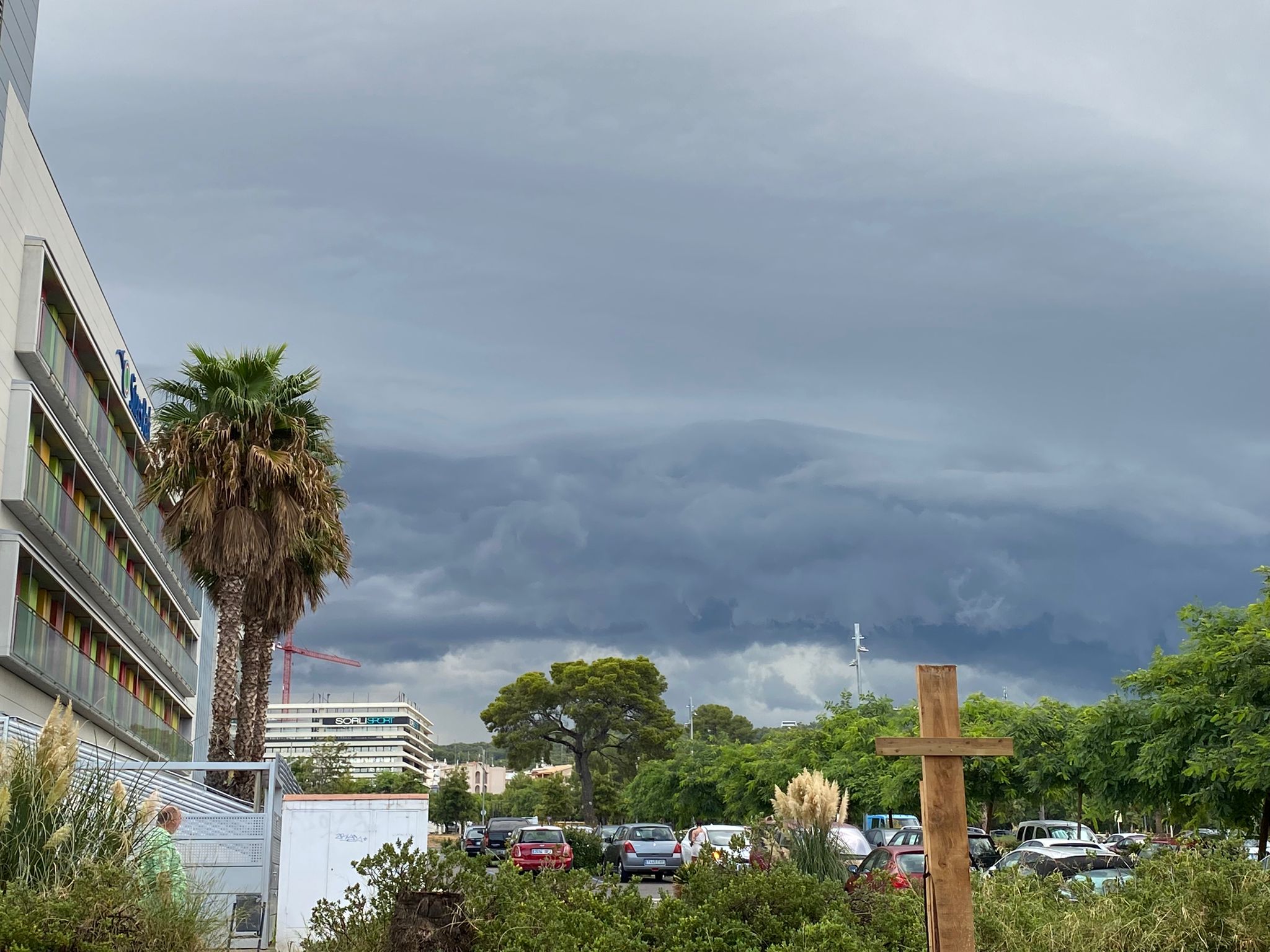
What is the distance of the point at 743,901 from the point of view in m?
8.87

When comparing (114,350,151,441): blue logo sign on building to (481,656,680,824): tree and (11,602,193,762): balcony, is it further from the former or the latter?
(481,656,680,824): tree

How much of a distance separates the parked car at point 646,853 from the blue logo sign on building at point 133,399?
18919 millimetres

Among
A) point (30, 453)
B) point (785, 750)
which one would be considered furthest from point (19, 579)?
point (785, 750)

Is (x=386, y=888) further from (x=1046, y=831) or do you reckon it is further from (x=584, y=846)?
(x=1046, y=831)

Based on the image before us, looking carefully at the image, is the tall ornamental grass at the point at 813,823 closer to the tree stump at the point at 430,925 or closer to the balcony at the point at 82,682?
the tree stump at the point at 430,925

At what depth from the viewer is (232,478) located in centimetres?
2489


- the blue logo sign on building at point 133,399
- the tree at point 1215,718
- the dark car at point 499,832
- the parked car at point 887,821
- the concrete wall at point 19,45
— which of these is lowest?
the dark car at point 499,832

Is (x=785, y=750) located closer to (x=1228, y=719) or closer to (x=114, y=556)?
(x=114, y=556)

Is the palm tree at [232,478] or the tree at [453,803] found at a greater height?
the palm tree at [232,478]

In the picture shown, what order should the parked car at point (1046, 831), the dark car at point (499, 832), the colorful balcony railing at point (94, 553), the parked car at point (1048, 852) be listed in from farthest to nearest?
the dark car at point (499, 832) < the parked car at point (1046, 831) < the colorful balcony railing at point (94, 553) < the parked car at point (1048, 852)

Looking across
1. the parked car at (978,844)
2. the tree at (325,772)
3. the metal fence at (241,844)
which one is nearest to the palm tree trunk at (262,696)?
the metal fence at (241,844)

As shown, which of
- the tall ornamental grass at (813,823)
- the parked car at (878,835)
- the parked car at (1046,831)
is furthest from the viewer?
the parked car at (1046,831)

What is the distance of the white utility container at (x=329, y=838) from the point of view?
55.7 ft

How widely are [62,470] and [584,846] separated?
16085mm
